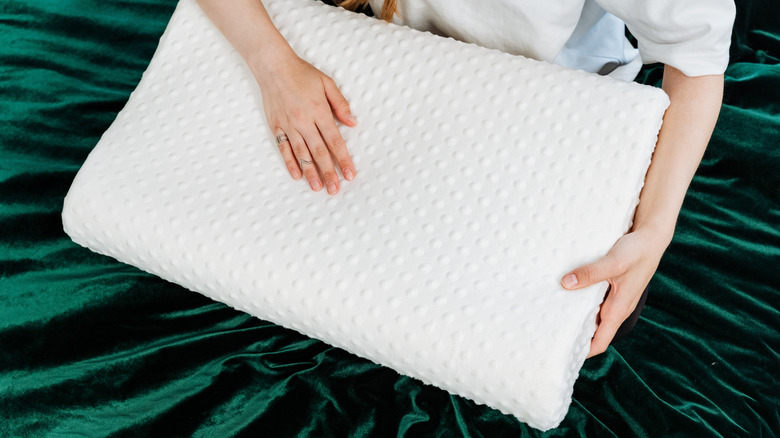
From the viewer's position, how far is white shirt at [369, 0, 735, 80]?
0.63m

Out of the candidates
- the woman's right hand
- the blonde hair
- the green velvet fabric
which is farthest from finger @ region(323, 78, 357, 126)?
the green velvet fabric

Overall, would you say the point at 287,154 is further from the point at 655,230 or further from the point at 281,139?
the point at 655,230

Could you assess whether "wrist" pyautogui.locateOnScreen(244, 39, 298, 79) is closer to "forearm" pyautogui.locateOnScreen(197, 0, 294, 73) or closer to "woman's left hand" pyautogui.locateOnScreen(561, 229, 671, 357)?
"forearm" pyautogui.locateOnScreen(197, 0, 294, 73)

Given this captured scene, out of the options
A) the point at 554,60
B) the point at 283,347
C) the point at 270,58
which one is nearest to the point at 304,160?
the point at 270,58

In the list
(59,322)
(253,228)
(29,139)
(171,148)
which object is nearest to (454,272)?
(253,228)

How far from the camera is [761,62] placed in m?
1.04

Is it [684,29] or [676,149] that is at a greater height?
[684,29]

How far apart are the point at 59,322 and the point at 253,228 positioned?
0.29 meters

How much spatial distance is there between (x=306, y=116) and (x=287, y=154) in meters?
0.04

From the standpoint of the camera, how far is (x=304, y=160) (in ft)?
2.21

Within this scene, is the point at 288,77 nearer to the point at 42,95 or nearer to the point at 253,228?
the point at 253,228

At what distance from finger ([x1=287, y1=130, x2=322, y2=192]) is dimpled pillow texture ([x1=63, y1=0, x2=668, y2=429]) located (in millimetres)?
11

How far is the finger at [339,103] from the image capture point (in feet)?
2.28

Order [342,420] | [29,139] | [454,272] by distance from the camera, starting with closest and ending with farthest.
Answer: [454,272] < [342,420] < [29,139]
